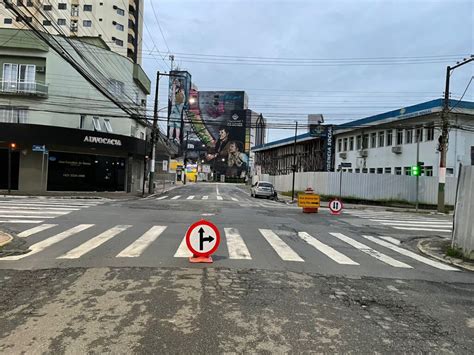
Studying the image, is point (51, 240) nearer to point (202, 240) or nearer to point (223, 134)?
point (202, 240)

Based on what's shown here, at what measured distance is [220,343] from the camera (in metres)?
4.43

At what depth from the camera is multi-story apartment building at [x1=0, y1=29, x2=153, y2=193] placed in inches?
1204

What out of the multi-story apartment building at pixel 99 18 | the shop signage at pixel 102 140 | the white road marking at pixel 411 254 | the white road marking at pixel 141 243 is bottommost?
the white road marking at pixel 411 254

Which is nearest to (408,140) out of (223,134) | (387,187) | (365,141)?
(365,141)

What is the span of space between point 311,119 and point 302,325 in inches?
2842

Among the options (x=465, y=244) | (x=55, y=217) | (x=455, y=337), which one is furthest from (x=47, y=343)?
(x=55, y=217)

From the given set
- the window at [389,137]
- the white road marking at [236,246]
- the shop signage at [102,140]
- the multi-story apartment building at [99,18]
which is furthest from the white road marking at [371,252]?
the multi-story apartment building at [99,18]

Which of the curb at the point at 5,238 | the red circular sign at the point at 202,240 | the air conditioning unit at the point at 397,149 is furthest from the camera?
the air conditioning unit at the point at 397,149

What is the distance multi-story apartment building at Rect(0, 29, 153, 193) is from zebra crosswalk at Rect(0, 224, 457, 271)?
18.3 meters

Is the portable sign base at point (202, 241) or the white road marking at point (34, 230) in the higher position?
the portable sign base at point (202, 241)

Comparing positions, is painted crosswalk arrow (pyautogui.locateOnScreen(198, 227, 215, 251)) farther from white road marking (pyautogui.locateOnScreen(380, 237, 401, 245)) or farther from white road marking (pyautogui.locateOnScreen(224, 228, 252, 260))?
white road marking (pyautogui.locateOnScreen(380, 237, 401, 245))

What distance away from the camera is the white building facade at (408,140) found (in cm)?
3566

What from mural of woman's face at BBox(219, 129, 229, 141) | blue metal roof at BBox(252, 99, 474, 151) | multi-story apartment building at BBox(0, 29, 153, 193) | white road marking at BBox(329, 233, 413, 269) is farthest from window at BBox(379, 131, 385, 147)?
mural of woman's face at BBox(219, 129, 229, 141)

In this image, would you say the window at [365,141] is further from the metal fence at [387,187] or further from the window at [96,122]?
the window at [96,122]
